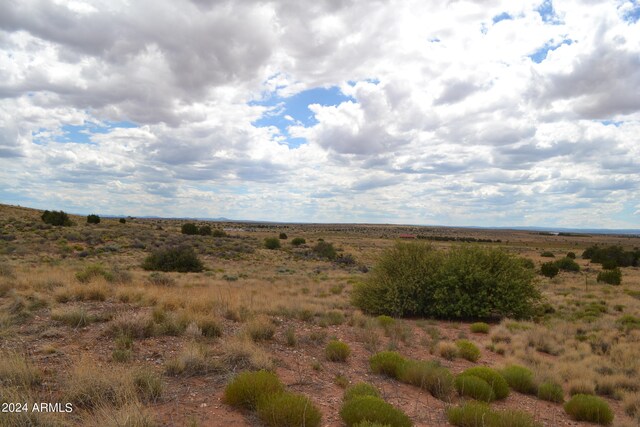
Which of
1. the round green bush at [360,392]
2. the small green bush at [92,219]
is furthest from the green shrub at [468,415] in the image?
the small green bush at [92,219]

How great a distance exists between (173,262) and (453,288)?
20.0m

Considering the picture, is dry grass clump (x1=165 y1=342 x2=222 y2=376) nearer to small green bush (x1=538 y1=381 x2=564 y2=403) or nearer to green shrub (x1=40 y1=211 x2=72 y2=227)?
small green bush (x1=538 y1=381 x2=564 y2=403)

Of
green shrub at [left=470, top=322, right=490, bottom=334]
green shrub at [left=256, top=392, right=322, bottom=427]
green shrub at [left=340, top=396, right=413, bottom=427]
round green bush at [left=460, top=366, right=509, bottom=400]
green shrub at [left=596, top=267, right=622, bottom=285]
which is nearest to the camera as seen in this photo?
green shrub at [left=256, top=392, right=322, bottom=427]

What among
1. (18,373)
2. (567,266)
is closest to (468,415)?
(18,373)

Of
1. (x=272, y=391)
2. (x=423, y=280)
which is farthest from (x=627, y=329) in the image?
(x=272, y=391)

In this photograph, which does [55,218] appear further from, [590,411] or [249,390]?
[590,411]

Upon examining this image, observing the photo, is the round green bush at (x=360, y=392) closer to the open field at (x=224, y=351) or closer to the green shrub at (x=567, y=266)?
the open field at (x=224, y=351)

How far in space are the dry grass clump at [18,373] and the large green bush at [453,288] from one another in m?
12.2

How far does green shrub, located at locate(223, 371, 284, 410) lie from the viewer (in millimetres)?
6156

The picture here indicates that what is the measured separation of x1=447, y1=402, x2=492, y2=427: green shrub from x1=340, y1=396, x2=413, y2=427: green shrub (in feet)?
2.87

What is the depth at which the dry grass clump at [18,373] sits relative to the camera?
583cm

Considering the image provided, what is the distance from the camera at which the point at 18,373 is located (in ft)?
19.7

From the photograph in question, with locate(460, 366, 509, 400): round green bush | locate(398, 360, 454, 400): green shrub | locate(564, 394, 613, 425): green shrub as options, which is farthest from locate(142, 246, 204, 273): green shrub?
locate(564, 394, 613, 425): green shrub

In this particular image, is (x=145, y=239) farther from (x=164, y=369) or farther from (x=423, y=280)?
(x=164, y=369)
